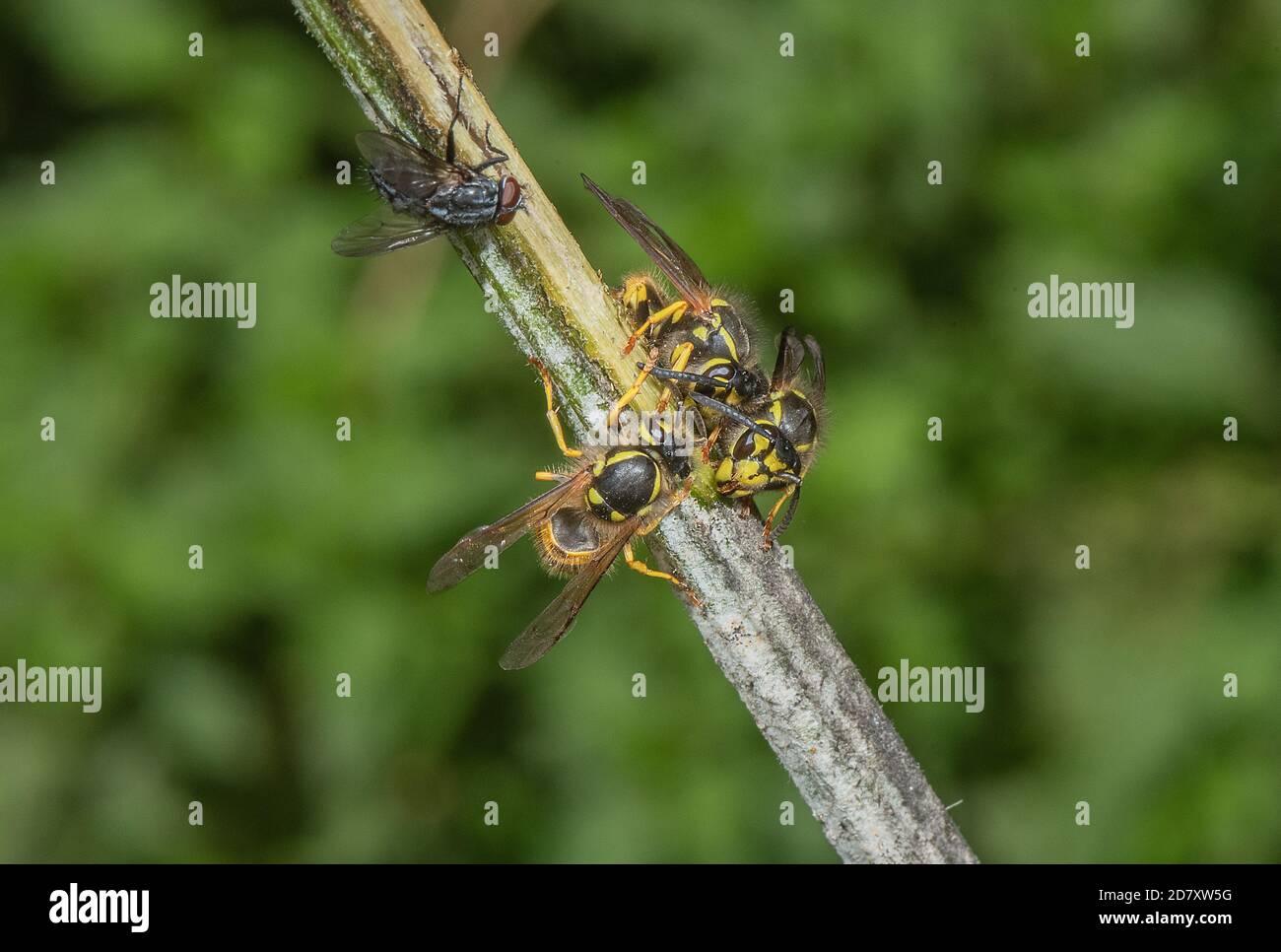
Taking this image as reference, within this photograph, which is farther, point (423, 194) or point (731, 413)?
point (423, 194)

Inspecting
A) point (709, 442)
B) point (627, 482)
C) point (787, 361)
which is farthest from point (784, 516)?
point (787, 361)

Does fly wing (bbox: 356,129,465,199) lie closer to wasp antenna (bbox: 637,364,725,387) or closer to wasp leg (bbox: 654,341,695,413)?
wasp antenna (bbox: 637,364,725,387)

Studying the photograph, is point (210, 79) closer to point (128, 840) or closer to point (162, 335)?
point (162, 335)

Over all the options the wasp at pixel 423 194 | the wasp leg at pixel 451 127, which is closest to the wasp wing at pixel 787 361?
the wasp at pixel 423 194

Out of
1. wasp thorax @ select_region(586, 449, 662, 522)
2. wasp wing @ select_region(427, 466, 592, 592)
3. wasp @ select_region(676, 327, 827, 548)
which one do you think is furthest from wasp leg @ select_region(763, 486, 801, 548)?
wasp wing @ select_region(427, 466, 592, 592)

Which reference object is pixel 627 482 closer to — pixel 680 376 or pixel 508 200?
pixel 680 376

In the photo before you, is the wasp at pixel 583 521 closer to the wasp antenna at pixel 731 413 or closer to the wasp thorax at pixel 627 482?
the wasp thorax at pixel 627 482
